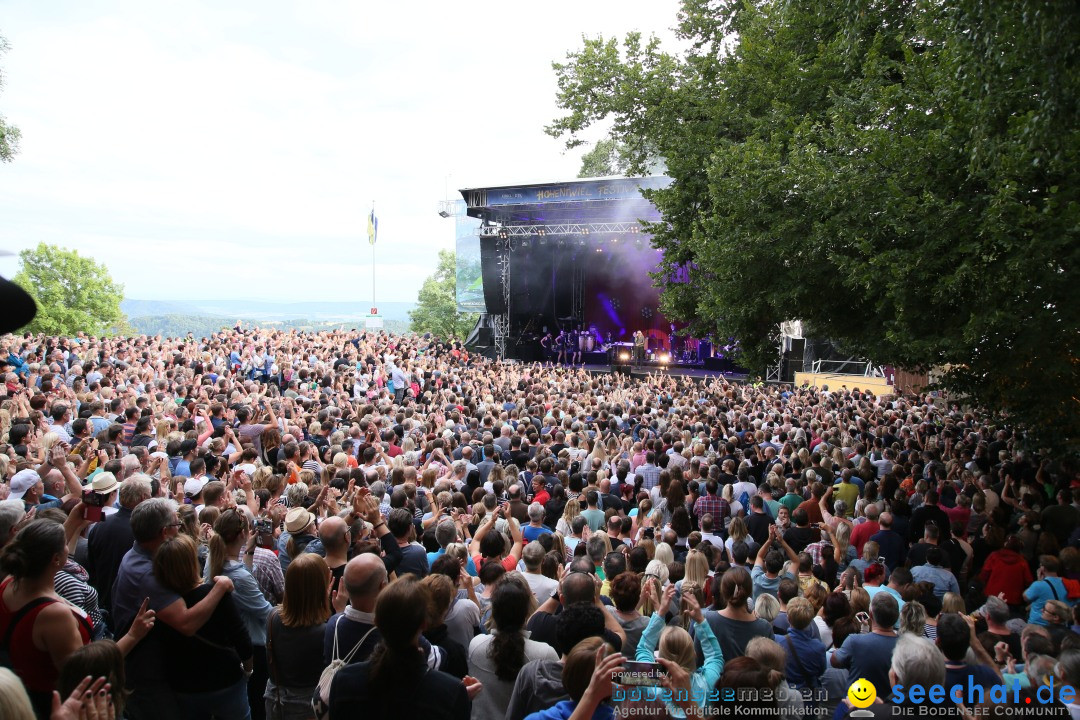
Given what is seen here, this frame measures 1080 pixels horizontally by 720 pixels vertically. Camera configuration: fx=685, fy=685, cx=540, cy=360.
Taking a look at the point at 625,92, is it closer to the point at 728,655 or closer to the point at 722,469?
the point at 722,469

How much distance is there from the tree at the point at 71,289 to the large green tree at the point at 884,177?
184ft

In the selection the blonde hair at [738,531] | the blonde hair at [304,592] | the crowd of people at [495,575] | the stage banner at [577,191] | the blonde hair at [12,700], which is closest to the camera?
the blonde hair at [12,700]

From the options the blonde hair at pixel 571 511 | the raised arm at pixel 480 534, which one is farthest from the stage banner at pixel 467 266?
the raised arm at pixel 480 534

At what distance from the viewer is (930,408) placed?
1692cm

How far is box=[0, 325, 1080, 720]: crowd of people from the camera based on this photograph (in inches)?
115

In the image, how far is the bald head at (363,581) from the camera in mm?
3082

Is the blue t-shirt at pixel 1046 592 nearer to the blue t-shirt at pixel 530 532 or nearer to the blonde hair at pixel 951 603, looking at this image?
the blonde hair at pixel 951 603

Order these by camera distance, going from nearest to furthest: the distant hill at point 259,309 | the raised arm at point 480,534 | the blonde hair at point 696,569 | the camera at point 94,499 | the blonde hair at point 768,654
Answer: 1. the blonde hair at point 768,654
2. the blonde hair at point 696,569
3. the camera at point 94,499
4. the raised arm at point 480,534
5. the distant hill at point 259,309

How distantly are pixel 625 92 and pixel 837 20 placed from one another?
3.88 meters

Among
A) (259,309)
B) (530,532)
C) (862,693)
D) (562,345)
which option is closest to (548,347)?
(562,345)

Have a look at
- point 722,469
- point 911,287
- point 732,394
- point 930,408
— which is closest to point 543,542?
point 722,469

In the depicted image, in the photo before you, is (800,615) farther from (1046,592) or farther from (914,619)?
(1046,592)

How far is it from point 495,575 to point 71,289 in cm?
6664

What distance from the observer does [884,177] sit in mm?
7891
